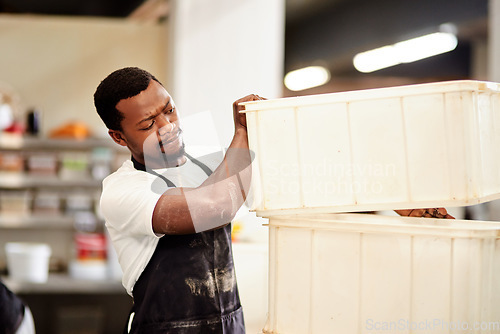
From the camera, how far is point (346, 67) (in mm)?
9031

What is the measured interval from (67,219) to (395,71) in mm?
5102

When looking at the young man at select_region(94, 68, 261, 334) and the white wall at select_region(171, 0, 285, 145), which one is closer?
the young man at select_region(94, 68, 261, 334)

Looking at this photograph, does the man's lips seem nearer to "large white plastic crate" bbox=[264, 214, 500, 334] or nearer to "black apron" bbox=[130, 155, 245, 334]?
"black apron" bbox=[130, 155, 245, 334]

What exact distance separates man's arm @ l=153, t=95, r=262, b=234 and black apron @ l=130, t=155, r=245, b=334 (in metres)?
0.11

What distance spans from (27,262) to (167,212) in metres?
3.79

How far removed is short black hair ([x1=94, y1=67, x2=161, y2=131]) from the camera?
4.66ft

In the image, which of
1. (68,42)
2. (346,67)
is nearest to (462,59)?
(346,67)

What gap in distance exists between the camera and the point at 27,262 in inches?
187

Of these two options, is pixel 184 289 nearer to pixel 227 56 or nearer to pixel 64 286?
pixel 227 56

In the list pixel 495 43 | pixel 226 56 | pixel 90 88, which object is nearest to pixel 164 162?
pixel 495 43

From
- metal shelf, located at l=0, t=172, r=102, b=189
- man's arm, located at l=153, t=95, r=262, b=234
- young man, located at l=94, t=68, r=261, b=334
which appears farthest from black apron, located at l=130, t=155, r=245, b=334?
metal shelf, located at l=0, t=172, r=102, b=189

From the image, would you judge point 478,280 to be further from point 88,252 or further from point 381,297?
point 88,252

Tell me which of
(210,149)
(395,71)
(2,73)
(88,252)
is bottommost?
(88,252)

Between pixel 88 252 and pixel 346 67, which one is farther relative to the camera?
pixel 346 67
